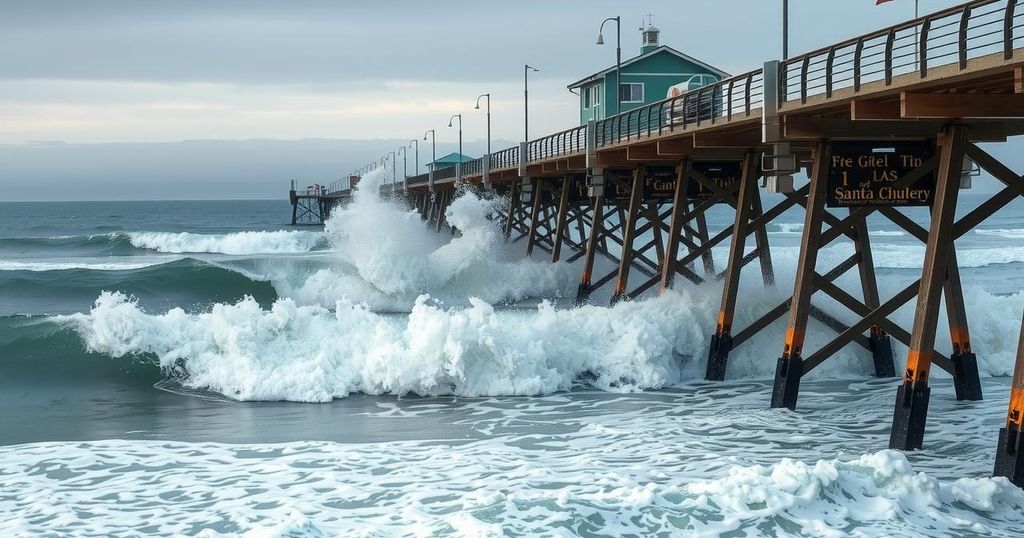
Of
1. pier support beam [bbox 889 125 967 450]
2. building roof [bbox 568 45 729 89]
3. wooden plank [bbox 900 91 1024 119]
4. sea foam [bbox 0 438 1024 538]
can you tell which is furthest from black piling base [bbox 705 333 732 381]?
building roof [bbox 568 45 729 89]

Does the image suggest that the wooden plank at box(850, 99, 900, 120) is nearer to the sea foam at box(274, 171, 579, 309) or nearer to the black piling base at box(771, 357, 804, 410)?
the black piling base at box(771, 357, 804, 410)

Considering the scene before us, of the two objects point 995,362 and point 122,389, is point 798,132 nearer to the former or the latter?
point 995,362

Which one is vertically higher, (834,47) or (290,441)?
(834,47)

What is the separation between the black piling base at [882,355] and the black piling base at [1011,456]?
6455mm

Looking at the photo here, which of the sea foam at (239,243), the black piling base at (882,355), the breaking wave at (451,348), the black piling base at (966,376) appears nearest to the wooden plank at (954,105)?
the black piling base at (966,376)

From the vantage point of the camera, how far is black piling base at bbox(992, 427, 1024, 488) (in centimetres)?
895

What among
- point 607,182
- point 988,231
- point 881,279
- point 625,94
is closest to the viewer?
point 881,279

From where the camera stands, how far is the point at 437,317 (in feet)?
52.5

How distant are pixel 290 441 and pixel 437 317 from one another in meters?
4.37

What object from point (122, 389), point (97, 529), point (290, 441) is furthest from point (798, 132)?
point (122, 389)

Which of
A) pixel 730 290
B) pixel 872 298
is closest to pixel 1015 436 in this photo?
pixel 872 298

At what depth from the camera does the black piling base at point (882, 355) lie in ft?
51.0

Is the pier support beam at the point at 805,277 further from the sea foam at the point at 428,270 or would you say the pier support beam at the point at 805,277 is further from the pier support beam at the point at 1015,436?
the sea foam at the point at 428,270

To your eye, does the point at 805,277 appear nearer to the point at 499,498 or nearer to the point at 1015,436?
the point at 1015,436
